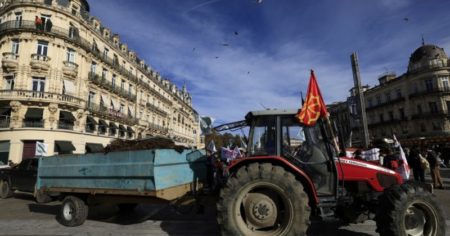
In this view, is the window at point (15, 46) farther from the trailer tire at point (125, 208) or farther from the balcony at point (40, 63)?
the trailer tire at point (125, 208)

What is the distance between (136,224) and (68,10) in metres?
29.2

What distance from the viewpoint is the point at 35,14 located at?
26484 mm

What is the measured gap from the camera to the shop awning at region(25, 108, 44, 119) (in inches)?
986

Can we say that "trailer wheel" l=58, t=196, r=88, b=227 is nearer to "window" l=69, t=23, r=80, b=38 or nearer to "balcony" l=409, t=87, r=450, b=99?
"window" l=69, t=23, r=80, b=38

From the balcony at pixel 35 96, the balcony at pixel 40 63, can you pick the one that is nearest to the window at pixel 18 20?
the balcony at pixel 40 63

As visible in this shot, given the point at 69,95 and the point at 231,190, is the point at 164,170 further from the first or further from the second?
the point at 69,95

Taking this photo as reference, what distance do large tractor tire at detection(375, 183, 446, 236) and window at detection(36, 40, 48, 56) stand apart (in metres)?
31.1

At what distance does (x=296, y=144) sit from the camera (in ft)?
17.0

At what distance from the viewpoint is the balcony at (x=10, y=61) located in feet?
83.7

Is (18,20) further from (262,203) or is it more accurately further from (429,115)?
(429,115)

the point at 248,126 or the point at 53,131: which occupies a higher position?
the point at 53,131

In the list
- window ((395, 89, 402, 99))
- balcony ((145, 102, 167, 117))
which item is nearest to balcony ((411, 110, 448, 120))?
window ((395, 89, 402, 99))

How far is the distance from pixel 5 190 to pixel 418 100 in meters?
50.2

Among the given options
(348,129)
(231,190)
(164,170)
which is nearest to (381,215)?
(348,129)
